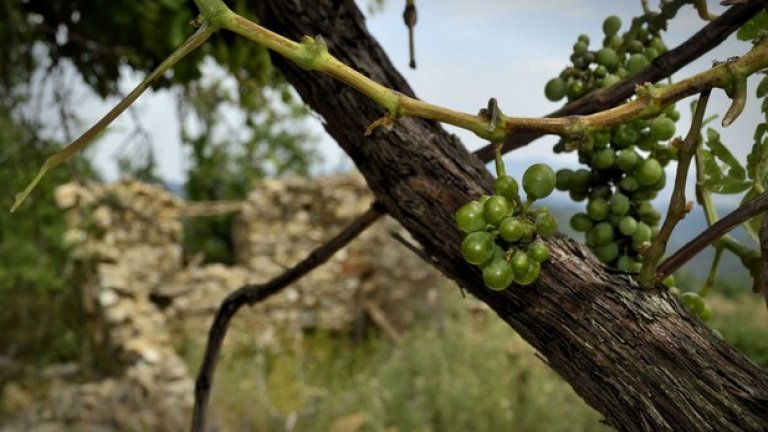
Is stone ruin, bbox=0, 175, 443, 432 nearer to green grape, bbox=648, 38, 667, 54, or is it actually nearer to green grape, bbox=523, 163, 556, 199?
green grape, bbox=648, 38, 667, 54

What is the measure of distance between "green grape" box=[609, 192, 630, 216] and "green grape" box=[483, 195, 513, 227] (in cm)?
18

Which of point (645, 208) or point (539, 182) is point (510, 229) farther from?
point (645, 208)

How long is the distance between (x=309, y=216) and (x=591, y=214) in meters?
7.74

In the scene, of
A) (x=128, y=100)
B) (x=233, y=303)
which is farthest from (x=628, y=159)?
(x=233, y=303)

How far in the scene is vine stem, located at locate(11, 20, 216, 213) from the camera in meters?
0.39

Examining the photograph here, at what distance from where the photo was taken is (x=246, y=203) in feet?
27.1

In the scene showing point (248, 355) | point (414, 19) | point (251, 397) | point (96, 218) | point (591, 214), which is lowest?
point (591, 214)

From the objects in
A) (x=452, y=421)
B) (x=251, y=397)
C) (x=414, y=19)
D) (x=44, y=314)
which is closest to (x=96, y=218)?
(x=44, y=314)

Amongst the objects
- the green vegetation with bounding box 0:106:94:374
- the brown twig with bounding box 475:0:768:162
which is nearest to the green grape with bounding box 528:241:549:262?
the brown twig with bounding box 475:0:768:162

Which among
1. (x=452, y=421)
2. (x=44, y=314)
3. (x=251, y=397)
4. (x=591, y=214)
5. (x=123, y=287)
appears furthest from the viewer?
(x=44, y=314)

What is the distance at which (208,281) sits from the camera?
7809 mm

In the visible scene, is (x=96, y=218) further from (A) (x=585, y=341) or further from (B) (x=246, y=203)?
(A) (x=585, y=341)

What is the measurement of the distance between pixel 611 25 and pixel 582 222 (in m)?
0.14

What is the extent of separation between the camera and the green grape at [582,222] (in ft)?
2.01
